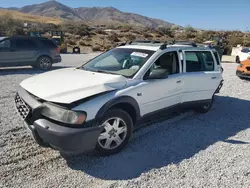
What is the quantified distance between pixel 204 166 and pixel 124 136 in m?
1.24

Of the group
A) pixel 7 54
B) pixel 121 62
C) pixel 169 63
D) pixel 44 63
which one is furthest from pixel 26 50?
pixel 169 63

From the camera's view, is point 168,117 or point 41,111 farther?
point 168,117

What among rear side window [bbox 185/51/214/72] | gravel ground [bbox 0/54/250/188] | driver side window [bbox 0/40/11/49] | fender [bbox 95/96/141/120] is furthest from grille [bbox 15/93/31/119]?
driver side window [bbox 0/40/11/49]

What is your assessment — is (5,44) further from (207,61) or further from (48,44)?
(207,61)

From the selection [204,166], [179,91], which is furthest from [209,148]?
[179,91]

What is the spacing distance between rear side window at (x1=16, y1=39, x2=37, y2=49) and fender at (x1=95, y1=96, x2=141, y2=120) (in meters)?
9.24

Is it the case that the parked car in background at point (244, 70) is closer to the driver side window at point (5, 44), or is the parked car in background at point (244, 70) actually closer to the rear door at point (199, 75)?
the rear door at point (199, 75)

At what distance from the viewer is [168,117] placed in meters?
5.46

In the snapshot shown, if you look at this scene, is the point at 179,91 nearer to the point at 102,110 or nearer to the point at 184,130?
the point at 184,130

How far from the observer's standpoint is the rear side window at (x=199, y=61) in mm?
5233

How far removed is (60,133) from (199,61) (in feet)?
12.3

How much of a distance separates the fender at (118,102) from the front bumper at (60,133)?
0.15 m

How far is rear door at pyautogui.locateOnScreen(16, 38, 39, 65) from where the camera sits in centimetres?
1136

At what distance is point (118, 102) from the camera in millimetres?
3598
